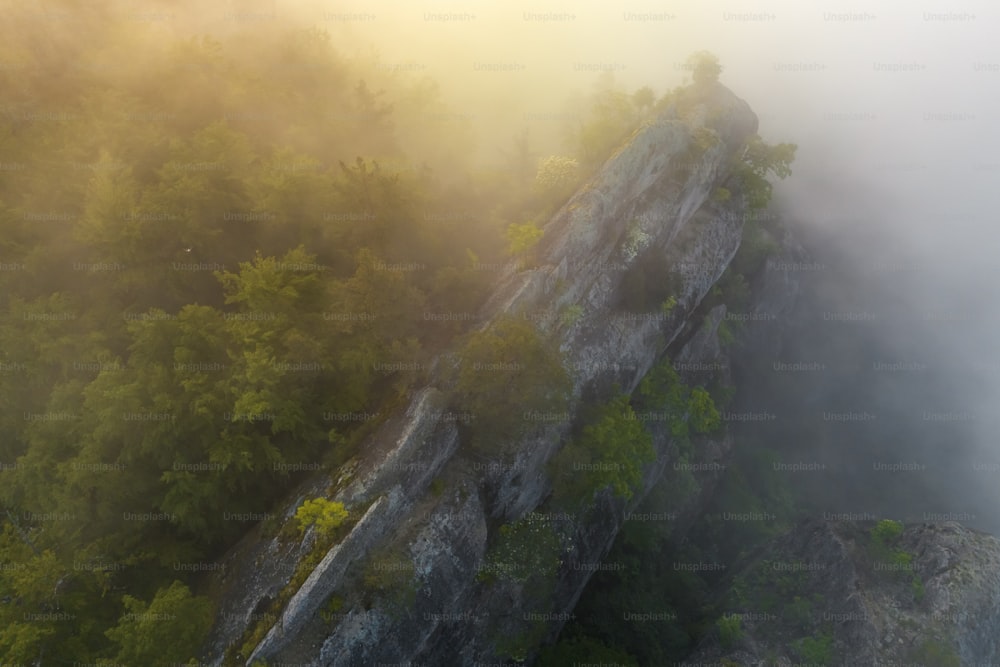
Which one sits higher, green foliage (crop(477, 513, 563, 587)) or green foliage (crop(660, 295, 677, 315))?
green foliage (crop(660, 295, 677, 315))

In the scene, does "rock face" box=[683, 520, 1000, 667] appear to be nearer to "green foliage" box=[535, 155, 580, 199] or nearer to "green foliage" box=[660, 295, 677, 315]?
"green foliage" box=[660, 295, 677, 315]

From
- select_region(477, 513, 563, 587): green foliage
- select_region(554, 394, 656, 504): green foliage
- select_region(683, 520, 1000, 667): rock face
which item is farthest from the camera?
select_region(683, 520, 1000, 667): rock face

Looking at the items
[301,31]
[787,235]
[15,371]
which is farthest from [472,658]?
[787,235]

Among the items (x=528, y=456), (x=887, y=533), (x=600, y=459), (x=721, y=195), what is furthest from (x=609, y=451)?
(x=721, y=195)

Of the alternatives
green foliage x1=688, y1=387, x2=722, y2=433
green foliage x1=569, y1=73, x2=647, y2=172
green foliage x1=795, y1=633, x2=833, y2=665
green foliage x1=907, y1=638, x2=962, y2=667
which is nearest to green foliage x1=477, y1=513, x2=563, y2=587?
green foliage x1=795, y1=633, x2=833, y2=665

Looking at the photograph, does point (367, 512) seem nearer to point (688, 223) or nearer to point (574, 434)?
point (574, 434)

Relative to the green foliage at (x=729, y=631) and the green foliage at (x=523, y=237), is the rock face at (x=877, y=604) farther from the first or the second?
the green foliage at (x=523, y=237)
